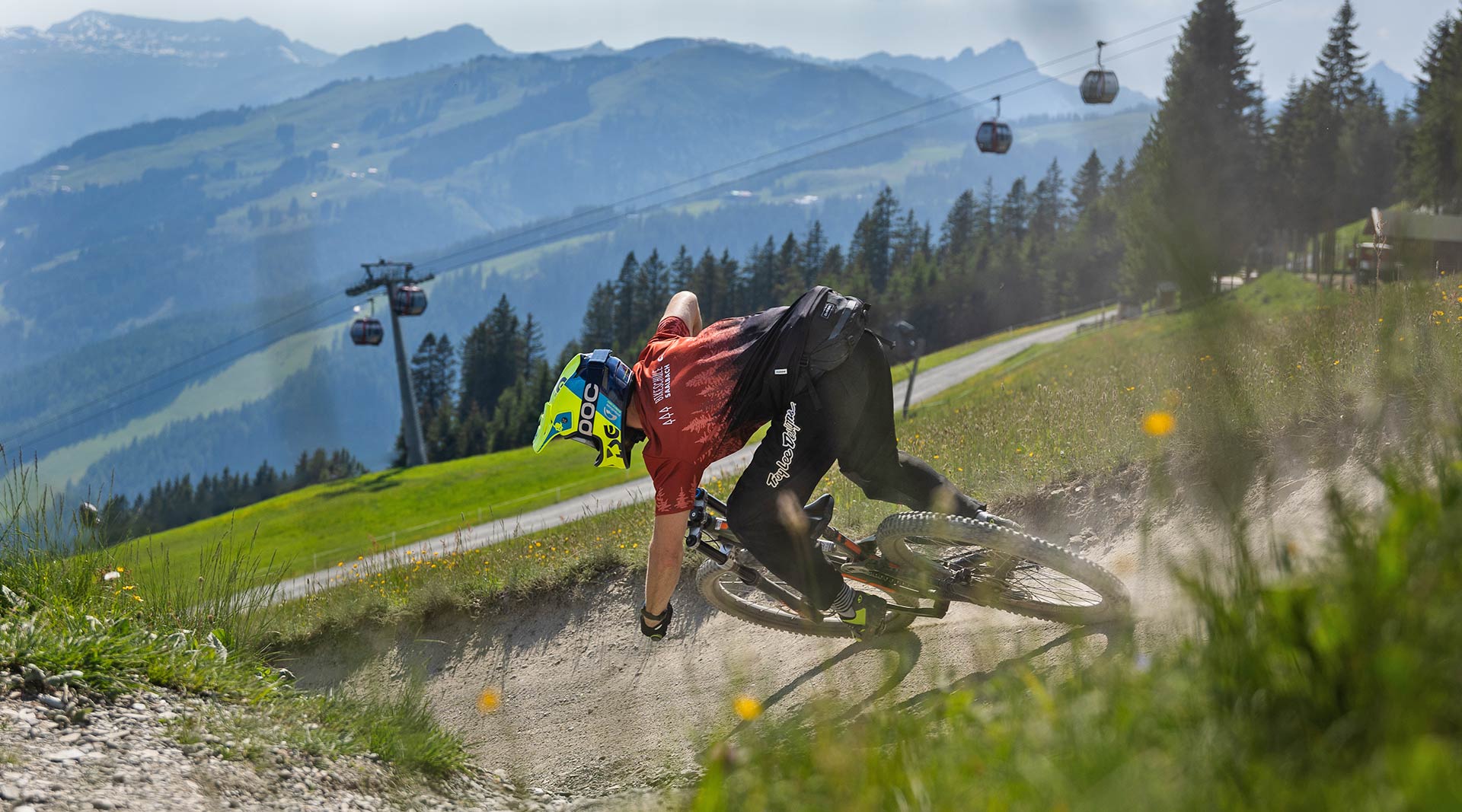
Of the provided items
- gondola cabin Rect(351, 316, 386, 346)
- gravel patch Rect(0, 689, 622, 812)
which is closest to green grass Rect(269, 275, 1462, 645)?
gravel patch Rect(0, 689, 622, 812)

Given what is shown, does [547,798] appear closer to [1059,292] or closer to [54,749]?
[54,749]

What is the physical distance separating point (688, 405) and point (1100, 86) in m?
47.1

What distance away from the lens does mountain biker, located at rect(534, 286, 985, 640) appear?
16.8 ft

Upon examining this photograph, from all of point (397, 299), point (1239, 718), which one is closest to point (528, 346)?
point (397, 299)

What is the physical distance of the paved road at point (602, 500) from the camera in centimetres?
1292

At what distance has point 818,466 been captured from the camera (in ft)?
17.6

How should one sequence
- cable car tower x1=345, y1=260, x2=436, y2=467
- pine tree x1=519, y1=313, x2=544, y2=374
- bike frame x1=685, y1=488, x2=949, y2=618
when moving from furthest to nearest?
pine tree x1=519, y1=313, x2=544, y2=374 < cable car tower x1=345, y1=260, x2=436, y2=467 < bike frame x1=685, y1=488, x2=949, y2=618

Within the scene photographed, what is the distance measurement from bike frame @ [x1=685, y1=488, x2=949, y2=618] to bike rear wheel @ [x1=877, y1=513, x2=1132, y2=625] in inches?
7.2

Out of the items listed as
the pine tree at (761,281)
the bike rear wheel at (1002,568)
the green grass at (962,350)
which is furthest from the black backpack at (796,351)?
the pine tree at (761,281)

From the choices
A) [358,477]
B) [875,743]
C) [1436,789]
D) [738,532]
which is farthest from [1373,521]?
[358,477]

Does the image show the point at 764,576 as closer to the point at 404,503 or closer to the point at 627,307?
the point at 404,503

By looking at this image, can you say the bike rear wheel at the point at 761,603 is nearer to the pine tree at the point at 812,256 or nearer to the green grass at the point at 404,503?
the green grass at the point at 404,503

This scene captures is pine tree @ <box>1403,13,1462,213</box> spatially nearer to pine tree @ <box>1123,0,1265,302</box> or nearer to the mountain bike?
pine tree @ <box>1123,0,1265,302</box>

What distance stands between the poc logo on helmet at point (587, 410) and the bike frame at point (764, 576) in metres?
1.00
